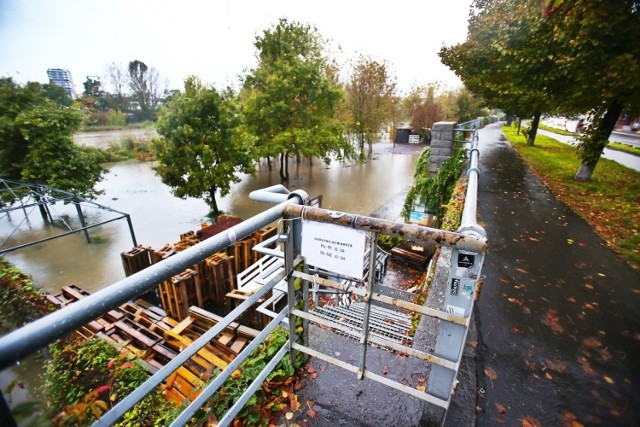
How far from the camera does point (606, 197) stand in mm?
8680

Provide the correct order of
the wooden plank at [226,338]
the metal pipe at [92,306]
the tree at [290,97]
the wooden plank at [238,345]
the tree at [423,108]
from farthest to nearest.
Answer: the tree at [423,108] → the tree at [290,97] → the wooden plank at [226,338] → the wooden plank at [238,345] → the metal pipe at [92,306]

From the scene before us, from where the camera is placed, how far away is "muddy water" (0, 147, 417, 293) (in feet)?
37.3

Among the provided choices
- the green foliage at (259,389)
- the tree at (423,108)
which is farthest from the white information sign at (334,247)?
the tree at (423,108)

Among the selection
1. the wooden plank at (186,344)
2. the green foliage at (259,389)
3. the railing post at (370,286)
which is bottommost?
the wooden plank at (186,344)

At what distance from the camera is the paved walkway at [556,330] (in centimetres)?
246

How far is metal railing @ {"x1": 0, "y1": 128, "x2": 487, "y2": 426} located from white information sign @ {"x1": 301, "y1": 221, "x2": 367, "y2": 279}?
6 cm

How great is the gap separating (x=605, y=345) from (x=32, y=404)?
184 inches

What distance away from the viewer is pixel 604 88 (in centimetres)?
748

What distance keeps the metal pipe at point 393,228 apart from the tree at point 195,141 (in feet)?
42.5

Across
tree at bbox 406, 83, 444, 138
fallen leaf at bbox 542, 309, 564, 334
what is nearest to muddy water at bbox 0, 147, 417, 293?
tree at bbox 406, 83, 444, 138

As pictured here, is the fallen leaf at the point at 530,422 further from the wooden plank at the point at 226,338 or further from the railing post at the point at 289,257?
the wooden plank at the point at 226,338

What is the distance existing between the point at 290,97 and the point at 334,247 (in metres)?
18.1

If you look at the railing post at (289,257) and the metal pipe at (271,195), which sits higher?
the metal pipe at (271,195)

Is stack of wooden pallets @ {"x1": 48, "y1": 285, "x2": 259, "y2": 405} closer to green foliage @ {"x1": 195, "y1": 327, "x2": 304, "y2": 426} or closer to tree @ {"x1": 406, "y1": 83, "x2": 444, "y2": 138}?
green foliage @ {"x1": 195, "y1": 327, "x2": 304, "y2": 426}
